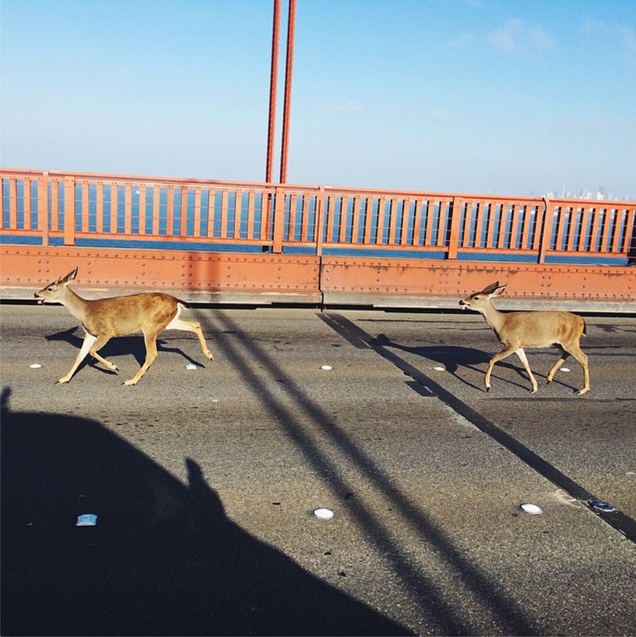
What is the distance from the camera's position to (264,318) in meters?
12.3

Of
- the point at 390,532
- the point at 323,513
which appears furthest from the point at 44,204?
the point at 390,532

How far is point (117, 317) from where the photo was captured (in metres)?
8.02

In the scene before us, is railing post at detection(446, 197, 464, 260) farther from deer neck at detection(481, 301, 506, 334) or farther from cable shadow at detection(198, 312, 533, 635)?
cable shadow at detection(198, 312, 533, 635)

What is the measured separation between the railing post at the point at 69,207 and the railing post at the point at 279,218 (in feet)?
12.0

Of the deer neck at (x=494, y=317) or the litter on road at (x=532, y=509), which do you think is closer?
the litter on road at (x=532, y=509)

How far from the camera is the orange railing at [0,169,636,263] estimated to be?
1285cm

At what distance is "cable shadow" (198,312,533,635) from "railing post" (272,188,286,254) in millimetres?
5860

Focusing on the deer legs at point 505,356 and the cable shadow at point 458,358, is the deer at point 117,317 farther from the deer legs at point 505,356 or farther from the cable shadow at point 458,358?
the deer legs at point 505,356

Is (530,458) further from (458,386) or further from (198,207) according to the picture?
(198,207)

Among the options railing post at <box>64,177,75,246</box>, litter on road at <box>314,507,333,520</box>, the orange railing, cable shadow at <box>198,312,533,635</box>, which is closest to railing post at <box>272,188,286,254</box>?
the orange railing

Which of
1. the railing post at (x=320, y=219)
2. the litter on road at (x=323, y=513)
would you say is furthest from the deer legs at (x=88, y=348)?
the railing post at (x=320, y=219)

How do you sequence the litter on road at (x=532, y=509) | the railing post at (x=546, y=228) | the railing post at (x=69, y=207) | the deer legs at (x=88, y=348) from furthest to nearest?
the railing post at (x=546, y=228) → the railing post at (x=69, y=207) → the deer legs at (x=88, y=348) → the litter on road at (x=532, y=509)

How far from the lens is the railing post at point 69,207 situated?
12.7 meters

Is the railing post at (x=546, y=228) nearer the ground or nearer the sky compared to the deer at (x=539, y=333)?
nearer the sky
